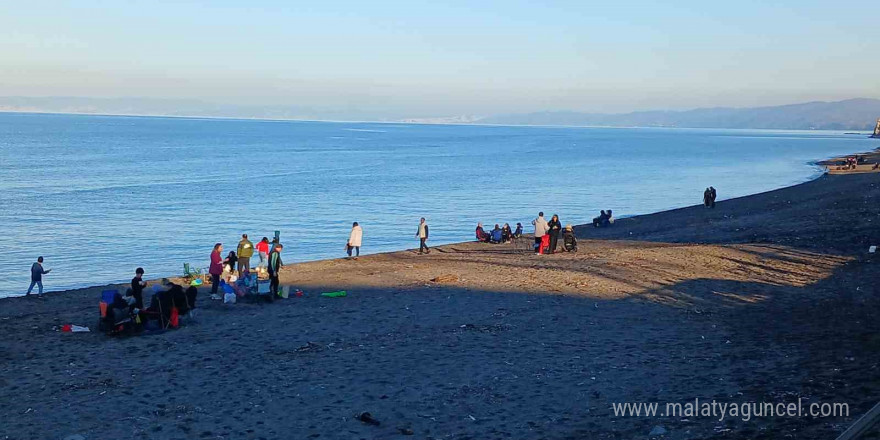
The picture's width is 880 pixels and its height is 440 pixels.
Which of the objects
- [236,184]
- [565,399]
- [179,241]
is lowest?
[565,399]

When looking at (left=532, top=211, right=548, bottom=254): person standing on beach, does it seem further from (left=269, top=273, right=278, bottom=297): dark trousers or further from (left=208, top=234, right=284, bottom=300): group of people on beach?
(left=269, top=273, right=278, bottom=297): dark trousers

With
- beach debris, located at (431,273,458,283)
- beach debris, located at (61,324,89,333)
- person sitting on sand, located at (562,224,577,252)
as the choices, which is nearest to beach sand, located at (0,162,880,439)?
beach debris, located at (431,273,458,283)

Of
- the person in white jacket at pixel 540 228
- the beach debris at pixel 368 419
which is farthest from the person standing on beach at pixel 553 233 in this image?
the beach debris at pixel 368 419

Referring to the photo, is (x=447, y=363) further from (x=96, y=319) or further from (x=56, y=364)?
(x=96, y=319)

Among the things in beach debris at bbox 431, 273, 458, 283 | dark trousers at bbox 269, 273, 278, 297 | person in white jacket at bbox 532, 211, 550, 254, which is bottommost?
beach debris at bbox 431, 273, 458, 283

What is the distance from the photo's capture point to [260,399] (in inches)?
440

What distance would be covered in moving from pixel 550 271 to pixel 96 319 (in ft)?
36.5

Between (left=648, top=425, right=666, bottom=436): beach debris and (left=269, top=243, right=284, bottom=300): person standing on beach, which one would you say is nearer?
(left=648, top=425, right=666, bottom=436): beach debris

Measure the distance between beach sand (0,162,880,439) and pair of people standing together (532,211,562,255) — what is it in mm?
2572

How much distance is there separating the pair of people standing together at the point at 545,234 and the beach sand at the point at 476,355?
2572 mm

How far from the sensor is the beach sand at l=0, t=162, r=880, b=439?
10062 millimetres

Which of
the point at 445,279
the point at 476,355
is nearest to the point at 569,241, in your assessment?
the point at 445,279

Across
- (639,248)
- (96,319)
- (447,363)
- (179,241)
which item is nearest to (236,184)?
(179,241)

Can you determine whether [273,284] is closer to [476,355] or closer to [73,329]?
[73,329]
